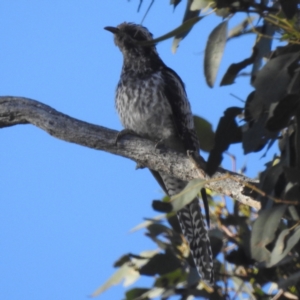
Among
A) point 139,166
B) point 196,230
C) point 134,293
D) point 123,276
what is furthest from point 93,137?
point 196,230

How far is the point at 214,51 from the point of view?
225 centimetres

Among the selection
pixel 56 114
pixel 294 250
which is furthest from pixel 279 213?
pixel 56 114

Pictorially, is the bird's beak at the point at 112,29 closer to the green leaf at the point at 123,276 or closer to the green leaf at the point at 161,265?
the green leaf at the point at 123,276

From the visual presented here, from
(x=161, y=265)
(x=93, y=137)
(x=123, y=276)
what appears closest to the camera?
(x=161, y=265)

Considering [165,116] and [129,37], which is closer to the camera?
[165,116]

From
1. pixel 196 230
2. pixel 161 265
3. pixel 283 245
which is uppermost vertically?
pixel 196 230

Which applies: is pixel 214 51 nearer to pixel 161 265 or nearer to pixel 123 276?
pixel 161 265

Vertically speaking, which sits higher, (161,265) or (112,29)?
(112,29)

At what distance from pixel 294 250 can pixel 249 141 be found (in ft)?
1.15

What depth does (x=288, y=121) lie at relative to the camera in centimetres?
185

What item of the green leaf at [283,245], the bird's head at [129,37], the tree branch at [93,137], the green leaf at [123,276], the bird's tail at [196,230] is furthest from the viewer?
the bird's head at [129,37]

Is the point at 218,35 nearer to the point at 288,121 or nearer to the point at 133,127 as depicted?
the point at 288,121

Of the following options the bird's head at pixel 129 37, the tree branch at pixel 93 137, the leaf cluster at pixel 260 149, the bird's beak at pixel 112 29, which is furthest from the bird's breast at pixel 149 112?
the leaf cluster at pixel 260 149

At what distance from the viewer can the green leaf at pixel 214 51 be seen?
2.22 metres
